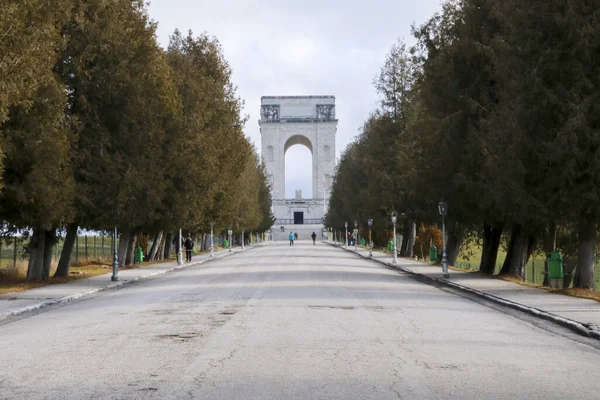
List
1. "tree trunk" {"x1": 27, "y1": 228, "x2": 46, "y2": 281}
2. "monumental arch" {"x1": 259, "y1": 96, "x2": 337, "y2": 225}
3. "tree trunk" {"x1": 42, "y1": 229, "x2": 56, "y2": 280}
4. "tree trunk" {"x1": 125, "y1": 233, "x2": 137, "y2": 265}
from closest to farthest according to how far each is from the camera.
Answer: "tree trunk" {"x1": 27, "y1": 228, "x2": 46, "y2": 281}, "tree trunk" {"x1": 42, "y1": 229, "x2": 56, "y2": 280}, "tree trunk" {"x1": 125, "y1": 233, "x2": 137, "y2": 265}, "monumental arch" {"x1": 259, "y1": 96, "x2": 337, "y2": 225}

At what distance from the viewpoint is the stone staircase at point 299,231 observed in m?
131

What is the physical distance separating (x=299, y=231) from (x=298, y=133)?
18373mm

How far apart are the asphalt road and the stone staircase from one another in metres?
112

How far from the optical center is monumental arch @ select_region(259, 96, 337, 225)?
474 ft

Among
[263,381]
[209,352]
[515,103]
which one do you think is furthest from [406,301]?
[263,381]

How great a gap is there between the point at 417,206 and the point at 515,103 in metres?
20.5

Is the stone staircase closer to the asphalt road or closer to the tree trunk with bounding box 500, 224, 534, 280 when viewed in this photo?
the tree trunk with bounding box 500, 224, 534, 280

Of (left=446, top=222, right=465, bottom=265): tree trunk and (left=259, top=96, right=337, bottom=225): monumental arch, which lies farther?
(left=259, top=96, right=337, bottom=225): monumental arch

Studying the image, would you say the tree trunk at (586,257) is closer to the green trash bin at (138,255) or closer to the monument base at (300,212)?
the green trash bin at (138,255)

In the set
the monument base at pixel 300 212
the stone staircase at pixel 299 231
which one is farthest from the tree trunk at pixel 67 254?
the monument base at pixel 300 212

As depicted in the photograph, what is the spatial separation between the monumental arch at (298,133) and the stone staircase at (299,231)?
6.73m

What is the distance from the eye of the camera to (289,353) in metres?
10.5

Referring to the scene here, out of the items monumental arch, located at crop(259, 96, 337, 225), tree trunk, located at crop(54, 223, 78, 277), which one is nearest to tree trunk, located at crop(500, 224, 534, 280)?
tree trunk, located at crop(54, 223, 78, 277)

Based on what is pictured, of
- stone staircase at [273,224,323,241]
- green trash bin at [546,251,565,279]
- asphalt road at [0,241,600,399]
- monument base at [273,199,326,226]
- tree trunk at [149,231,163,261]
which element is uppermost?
monument base at [273,199,326,226]
